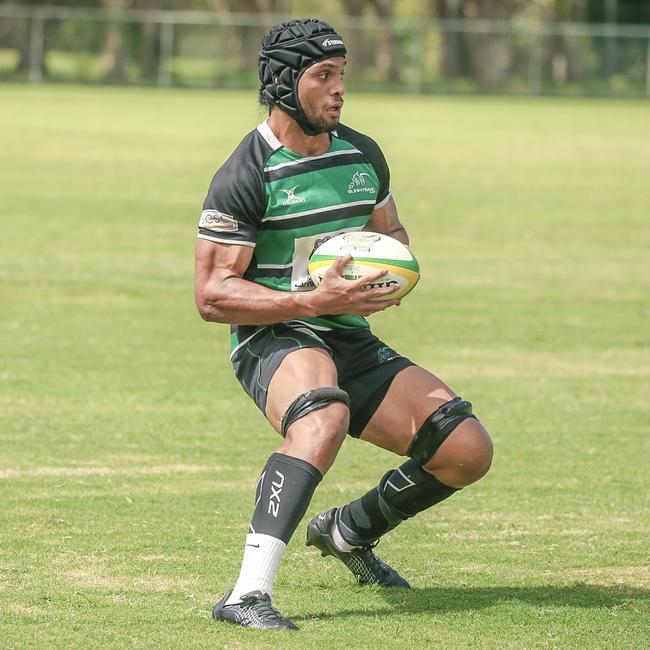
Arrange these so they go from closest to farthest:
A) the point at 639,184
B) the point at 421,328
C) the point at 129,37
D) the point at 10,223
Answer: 1. the point at 421,328
2. the point at 10,223
3. the point at 639,184
4. the point at 129,37

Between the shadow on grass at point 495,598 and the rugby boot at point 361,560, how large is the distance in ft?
0.20

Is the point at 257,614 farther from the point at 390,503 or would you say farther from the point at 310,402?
the point at 390,503

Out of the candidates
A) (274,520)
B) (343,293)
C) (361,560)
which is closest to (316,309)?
(343,293)

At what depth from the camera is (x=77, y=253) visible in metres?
18.0

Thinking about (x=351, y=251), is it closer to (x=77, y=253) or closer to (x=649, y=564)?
(x=649, y=564)

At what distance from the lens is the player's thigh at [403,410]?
6.30 meters

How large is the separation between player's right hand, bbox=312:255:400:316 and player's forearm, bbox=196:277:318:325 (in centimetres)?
7

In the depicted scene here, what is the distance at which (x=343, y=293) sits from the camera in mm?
5812

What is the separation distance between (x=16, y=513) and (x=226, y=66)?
5241 centimetres

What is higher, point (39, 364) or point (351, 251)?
point (351, 251)

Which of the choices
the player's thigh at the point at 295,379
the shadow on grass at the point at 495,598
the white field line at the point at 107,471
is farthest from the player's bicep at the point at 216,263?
the white field line at the point at 107,471

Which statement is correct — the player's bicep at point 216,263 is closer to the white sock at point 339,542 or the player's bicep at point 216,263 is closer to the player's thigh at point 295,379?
the player's thigh at point 295,379

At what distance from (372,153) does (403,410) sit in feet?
3.76

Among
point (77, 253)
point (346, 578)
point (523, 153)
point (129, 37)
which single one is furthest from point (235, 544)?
point (129, 37)
